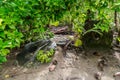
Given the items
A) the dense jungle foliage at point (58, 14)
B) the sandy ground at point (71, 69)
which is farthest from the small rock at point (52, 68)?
the dense jungle foliage at point (58, 14)

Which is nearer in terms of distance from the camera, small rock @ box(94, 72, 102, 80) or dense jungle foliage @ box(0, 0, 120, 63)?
dense jungle foliage @ box(0, 0, 120, 63)

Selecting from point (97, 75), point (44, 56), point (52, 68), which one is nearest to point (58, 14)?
point (44, 56)

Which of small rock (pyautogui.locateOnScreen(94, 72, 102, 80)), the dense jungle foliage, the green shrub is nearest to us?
the dense jungle foliage

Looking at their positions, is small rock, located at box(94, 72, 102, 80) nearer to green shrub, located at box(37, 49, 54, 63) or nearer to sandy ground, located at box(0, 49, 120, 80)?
sandy ground, located at box(0, 49, 120, 80)

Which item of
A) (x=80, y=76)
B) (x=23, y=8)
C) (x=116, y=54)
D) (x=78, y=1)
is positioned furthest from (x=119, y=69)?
(x=23, y=8)

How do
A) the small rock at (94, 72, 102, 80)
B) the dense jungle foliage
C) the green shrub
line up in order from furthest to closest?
the green shrub → the small rock at (94, 72, 102, 80) → the dense jungle foliage

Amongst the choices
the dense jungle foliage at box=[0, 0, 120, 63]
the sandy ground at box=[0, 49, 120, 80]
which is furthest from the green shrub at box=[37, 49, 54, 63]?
the dense jungle foliage at box=[0, 0, 120, 63]

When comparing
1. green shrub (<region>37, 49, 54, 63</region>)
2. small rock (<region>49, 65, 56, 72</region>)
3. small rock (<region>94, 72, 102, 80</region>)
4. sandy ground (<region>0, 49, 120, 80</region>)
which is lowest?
small rock (<region>94, 72, 102, 80</region>)

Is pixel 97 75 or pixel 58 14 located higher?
pixel 58 14

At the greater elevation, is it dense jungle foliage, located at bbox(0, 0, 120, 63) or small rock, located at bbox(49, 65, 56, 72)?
dense jungle foliage, located at bbox(0, 0, 120, 63)

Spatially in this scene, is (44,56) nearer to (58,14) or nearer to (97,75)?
Result: (58,14)

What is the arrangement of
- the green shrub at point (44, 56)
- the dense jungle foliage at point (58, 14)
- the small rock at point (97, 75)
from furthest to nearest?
the green shrub at point (44, 56) → the small rock at point (97, 75) → the dense jungle foliage at point (58, 14)

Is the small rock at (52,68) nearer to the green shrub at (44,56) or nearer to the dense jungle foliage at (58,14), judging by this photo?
the green shrub at (44,56)

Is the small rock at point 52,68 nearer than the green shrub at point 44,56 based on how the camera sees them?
Yes
